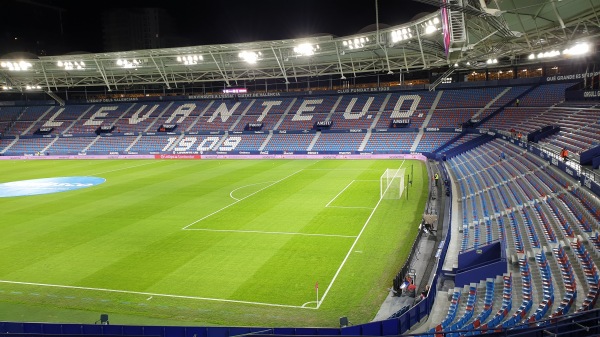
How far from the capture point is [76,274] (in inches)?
648

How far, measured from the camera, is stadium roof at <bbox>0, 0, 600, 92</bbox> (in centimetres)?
2034

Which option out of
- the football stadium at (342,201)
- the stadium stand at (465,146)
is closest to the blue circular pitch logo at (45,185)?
the football stadium at (342,201)

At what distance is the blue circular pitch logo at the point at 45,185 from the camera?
33.3 metres

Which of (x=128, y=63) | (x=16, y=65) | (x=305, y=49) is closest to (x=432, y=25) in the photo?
(x=305, y=49)

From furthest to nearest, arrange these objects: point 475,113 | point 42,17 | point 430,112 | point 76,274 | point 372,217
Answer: point 42,17
point 430,112
point 475,113
point 372,217
point 76,274

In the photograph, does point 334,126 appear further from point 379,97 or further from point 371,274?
point 371,274

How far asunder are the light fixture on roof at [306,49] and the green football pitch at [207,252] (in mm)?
15858

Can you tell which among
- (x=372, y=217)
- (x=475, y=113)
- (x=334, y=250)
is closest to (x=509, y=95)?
(x=475, y=113)

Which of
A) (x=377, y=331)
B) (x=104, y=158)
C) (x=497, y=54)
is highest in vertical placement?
(x=497, y=54)

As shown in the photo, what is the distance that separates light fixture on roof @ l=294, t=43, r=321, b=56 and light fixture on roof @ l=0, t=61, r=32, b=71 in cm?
3385

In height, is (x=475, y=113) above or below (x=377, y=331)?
above

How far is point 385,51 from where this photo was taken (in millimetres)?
39375

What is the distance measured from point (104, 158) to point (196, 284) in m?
47.9

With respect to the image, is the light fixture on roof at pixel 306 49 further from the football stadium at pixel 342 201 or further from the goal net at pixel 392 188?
the goal net at pixel 392 188
